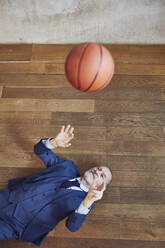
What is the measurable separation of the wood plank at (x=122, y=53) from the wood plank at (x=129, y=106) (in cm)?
47

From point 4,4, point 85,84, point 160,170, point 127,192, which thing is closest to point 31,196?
point 127,192

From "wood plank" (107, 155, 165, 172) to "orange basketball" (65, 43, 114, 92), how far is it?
884 mm

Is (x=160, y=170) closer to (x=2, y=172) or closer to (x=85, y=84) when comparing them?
(x=85, y=84)

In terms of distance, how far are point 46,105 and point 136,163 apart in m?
0.98

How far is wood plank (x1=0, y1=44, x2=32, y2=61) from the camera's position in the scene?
2.76 m

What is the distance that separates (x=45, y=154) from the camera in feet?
6.51

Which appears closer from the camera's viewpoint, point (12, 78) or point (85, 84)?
point (85, 84)

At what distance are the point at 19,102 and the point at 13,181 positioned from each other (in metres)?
0.78

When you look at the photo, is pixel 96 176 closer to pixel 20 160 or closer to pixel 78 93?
pixel 20 160

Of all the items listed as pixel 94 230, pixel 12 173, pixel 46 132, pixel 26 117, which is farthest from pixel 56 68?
pixel 94 230

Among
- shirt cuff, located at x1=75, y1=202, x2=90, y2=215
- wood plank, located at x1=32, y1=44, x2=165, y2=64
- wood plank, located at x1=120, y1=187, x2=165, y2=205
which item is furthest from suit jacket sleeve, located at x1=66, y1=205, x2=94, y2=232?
wood plank, located at x1=32, y1=44, x2=165, y2=64

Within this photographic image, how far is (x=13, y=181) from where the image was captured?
2143mm

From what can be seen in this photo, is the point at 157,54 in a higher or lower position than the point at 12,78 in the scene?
higher

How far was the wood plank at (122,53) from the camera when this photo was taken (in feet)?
8.87
